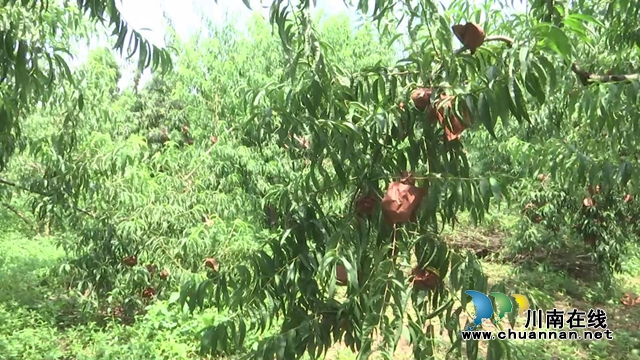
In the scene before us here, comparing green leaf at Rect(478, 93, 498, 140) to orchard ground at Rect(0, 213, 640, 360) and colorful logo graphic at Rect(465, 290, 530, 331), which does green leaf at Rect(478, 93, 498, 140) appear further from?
orchard ground at Rect(0, 213, 640, 360)

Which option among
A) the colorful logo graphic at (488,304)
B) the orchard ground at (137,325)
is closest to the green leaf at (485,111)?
the colorful logo graphic at (488,304)

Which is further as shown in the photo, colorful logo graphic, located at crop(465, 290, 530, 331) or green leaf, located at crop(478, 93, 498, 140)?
colorful logo graphic, located at crop(465, 290, 530, 331)

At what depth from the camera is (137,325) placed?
12.5 feet

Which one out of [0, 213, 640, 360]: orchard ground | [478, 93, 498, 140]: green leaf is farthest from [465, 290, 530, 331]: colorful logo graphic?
[0, 213, 640, 360]: orchard ground

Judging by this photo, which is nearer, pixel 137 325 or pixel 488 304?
pixel 488 304

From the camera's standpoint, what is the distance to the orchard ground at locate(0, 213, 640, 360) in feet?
11.2

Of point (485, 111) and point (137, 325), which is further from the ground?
point (485, 111)

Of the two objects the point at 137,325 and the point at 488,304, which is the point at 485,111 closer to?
the point at 488,304

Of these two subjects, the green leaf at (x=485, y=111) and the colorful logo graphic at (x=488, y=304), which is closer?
the green leaf at (x=485, y=111)

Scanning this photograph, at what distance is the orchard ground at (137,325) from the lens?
3.41 metres

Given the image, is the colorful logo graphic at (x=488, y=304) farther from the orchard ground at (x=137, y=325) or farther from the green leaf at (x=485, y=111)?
the orchard ground at (x=137, y=325)

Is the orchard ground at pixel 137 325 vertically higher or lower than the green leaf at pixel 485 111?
lower

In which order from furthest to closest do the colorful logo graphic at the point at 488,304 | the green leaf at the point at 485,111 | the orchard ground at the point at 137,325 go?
the orchard ground at the point at 137,325 < the colorful logo graphic at the point at 488,304 < the green leaf at the point at 485,111

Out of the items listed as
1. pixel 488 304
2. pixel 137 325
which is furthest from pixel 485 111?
pixel 137 325
